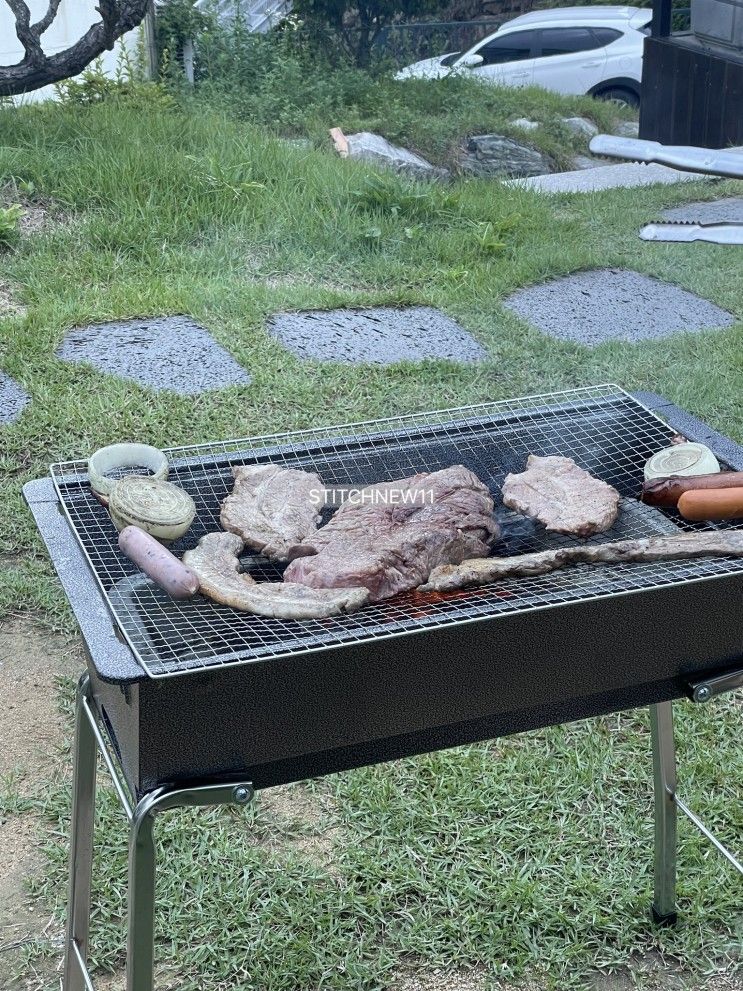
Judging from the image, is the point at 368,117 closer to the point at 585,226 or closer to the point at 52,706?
the point at 585,226

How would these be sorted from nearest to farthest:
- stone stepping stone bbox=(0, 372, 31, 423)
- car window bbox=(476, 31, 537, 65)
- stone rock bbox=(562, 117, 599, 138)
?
stone stepping stone bbox=(0, 372, 31, 423) < stone rock bbox=(562, 117, 599, 138) < car window bbox=(476, 31, 537, 65)

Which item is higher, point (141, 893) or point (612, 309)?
point (141, 893)

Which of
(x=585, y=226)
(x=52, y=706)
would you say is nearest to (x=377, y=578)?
(x=52, y=706)

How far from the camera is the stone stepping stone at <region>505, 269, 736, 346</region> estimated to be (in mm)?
4902

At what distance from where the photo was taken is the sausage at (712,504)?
1.75 metres

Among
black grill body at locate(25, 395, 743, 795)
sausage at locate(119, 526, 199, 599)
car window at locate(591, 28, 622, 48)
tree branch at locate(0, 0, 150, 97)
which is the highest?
tree branch at locate(0, 0, 150, 97)

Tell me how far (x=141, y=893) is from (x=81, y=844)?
0.46m

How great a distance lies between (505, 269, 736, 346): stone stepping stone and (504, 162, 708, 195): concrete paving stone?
6.49 ft

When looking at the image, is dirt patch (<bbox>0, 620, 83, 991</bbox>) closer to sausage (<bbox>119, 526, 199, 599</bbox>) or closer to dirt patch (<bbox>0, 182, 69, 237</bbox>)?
sausage (<bbox>119, 526, 199, 599</bbox>)

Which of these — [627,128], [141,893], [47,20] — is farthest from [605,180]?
[141,893]

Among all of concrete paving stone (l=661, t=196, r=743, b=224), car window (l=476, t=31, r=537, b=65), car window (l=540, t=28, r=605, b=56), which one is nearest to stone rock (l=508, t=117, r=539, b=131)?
car window (l=476, t=31, r=537, b=65)

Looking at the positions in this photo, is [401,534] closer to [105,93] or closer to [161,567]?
[161,567]

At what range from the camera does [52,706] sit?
9.50ft

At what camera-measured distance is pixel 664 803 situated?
2.23 m
